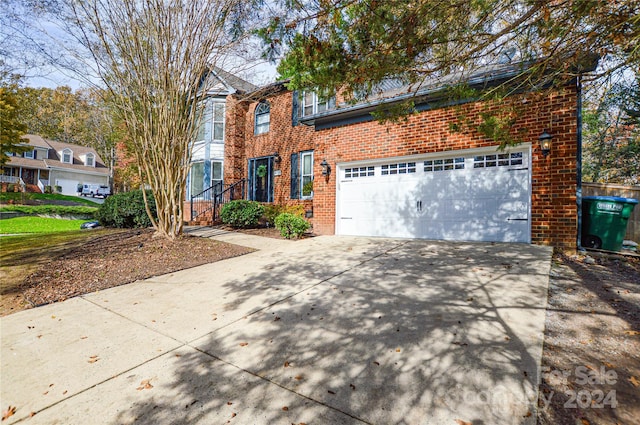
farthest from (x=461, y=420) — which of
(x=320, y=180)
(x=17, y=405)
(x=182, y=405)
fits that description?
(x=320, y=180)

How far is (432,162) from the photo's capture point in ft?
24.9

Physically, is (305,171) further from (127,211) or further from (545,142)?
(545,142)

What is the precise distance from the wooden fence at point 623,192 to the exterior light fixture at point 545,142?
2.30 metres

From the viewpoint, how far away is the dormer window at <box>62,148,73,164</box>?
110ft

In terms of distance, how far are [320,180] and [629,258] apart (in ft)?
23.0

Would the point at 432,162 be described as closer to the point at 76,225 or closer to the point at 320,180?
the point at 320,180

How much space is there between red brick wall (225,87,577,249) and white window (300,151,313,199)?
0.76 m

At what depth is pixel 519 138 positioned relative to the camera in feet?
19.4

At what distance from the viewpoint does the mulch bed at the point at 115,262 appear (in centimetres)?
437

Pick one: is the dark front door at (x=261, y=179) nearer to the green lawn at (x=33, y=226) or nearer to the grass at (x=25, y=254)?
the grass at (x=25, y=254)

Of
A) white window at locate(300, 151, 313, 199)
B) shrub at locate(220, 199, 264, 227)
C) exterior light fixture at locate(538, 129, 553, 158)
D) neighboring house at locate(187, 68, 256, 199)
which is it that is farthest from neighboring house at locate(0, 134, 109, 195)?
exterior light fixture at locate(538, 129, 553, 158)

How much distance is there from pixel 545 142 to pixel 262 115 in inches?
445

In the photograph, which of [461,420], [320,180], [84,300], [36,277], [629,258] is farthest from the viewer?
[320,180]

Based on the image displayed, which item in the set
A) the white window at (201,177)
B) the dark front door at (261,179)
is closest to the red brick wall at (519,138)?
the dark front door at (261,179)
